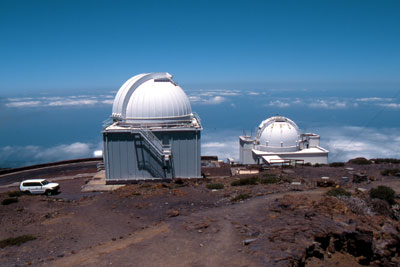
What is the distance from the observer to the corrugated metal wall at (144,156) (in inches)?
727

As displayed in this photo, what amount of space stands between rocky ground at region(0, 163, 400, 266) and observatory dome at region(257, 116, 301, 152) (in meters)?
16.4

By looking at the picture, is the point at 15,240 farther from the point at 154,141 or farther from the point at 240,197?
the point at 154,141

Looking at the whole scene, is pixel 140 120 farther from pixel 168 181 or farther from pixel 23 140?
pixel 23 140

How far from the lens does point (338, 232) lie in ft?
28.0

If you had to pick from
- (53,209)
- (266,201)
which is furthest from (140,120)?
(266,201)

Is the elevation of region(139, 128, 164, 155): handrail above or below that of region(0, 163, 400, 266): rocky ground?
above

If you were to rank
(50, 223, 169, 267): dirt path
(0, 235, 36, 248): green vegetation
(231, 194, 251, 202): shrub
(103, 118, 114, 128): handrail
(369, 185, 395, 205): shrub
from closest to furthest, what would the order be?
1. (50, 223, 169, 267): dirt path
2. (0, 235, 36, 248): green vegetation
3. (369, 185, 395, 205): shrub
4. (231, 194, 251, 202): shrub
5. (103, 118, 114, 128): handrail

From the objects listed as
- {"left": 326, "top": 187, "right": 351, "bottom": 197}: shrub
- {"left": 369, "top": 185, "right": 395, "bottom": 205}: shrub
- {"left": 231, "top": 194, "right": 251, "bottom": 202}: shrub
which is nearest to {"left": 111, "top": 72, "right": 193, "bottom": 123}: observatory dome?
{"left": 231, "top": 194, "right": 251, "bottom": 202}: shrub

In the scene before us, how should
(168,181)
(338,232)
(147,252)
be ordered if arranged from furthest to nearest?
1. (168,181)
2. (338,232)
3. (147,252)

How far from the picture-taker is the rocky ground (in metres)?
7.71

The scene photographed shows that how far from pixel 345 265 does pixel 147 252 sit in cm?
478

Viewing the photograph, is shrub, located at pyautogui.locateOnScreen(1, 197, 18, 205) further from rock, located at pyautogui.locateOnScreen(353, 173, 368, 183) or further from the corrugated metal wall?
rock, located at pyautogui.locateOnScreen(353, 173, 368, 183)

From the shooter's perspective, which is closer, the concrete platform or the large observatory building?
the concrete platform

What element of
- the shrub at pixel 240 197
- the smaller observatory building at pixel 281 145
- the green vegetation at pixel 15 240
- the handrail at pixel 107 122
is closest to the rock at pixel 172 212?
the shrub at pixel 240 197
